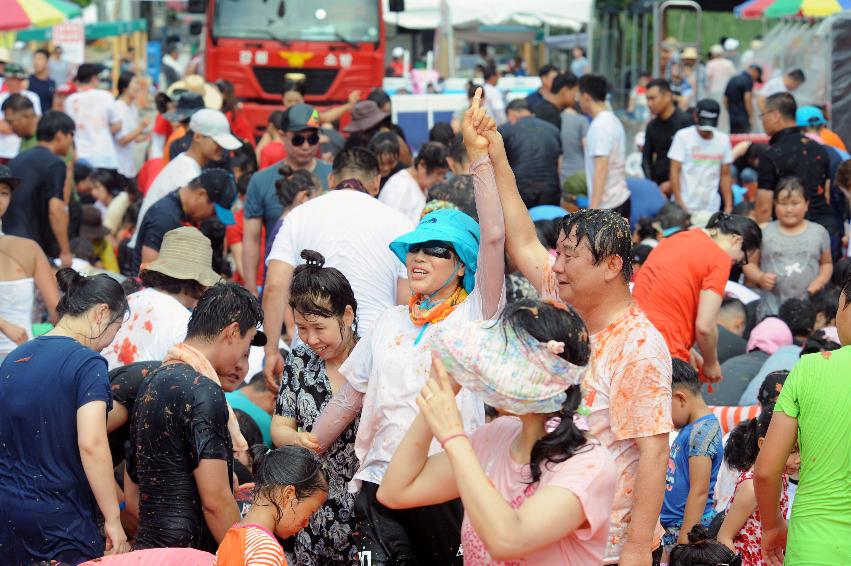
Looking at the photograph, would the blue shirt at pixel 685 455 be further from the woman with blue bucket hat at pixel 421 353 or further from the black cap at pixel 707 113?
the black cap at pixel 707 113

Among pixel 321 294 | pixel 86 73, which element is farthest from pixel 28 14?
pixel 321 294

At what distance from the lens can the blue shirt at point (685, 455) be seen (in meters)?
5.21

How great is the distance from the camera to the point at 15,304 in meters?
6.44

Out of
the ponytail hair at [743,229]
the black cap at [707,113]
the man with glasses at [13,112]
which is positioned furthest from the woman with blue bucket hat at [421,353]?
the man with glasses at [13,112]

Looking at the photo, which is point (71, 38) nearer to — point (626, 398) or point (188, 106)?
point (188, 106)

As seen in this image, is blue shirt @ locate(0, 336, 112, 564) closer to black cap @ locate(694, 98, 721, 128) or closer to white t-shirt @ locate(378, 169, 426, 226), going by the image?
white t-shirt @ locate(378, 169, 426, 226)

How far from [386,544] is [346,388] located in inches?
23.4

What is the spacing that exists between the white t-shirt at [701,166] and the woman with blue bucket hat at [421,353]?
7190mm

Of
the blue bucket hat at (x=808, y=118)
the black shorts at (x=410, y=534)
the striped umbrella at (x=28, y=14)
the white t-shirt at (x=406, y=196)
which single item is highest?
the striped umbrella at (x=28, y=14)

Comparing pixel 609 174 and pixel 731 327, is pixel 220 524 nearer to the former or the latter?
pixel 731 327

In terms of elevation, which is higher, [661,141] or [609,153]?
[609,153]

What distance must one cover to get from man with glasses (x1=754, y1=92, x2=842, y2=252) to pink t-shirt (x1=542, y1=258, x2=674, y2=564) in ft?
21.1

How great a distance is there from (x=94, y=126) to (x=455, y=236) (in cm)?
1081

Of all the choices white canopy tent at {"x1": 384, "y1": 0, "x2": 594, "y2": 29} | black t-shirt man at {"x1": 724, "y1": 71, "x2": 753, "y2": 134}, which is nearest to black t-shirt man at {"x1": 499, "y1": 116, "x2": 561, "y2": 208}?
black t-shirt man at {"x1": 724, "y1": 71, "x2": 753, "y2": 134}
